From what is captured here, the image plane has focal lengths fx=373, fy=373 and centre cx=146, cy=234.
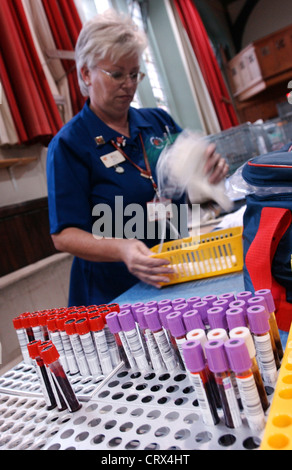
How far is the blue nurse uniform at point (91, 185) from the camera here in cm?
146

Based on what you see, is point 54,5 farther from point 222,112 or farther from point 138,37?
point 222,112

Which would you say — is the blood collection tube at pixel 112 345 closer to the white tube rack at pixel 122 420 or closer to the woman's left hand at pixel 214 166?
the white tube rack at pixel 122 420

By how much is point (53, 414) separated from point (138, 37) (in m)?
1.40

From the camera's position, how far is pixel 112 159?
5.12 ft

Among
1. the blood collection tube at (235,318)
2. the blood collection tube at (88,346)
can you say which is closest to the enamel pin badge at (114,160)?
the blood collection tube at (88,346)

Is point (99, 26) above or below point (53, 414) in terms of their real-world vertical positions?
above

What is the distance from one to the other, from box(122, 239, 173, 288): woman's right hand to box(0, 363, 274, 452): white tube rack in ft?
1.57

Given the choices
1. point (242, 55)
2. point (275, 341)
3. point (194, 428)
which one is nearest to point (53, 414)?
point (194, 428)

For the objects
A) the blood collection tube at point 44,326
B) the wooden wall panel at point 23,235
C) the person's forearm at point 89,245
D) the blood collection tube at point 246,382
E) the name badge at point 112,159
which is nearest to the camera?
the blood collection tube at point 246,382

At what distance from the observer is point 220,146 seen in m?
3.87

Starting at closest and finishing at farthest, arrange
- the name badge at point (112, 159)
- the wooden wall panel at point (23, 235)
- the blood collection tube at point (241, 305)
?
the blood collection tube at point (241, 305), the name badge at point (112, 159), the wooden wall panel at point (23, 235)

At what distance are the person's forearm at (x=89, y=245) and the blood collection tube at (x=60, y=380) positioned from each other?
65cm

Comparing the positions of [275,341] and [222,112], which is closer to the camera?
[275,341]

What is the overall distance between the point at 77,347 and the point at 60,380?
0.46 feet
